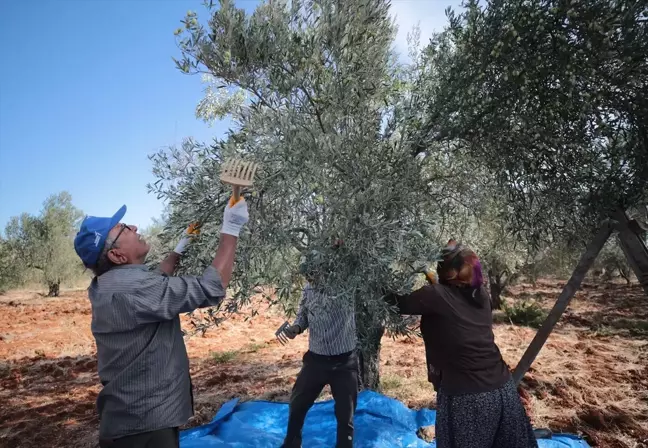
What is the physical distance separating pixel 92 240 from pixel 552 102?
4.99 metres

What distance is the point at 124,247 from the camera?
3.14 metres

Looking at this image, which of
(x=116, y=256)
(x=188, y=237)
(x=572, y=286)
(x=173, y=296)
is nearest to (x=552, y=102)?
(x=572, y=286)

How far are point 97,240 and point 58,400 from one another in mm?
9741

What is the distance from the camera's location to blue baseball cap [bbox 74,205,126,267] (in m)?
3.06

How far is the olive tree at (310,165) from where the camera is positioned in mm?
4074

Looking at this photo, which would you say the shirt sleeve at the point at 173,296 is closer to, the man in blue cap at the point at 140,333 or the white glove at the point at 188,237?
the man in blue cap at the point at 140,333

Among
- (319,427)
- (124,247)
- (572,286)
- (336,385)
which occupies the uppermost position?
(124,247)

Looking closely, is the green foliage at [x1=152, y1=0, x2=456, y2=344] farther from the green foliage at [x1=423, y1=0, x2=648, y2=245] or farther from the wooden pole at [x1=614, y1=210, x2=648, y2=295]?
the wooden pole at [x1=614, y1=210, x2=648, y2=295]

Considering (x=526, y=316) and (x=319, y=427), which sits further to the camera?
(x=526, y=316)

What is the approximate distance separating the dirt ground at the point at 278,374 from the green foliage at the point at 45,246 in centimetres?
1188

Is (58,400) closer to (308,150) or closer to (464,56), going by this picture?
(308,150)

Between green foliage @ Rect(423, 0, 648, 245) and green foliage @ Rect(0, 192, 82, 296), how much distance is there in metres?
35.3

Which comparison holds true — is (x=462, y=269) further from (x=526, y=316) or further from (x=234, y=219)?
(x=526, y=316)

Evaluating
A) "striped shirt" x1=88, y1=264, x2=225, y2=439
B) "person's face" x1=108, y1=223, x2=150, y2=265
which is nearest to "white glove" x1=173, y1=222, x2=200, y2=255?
"person's face" x1=108, y1=223, x2=150, y2=265
